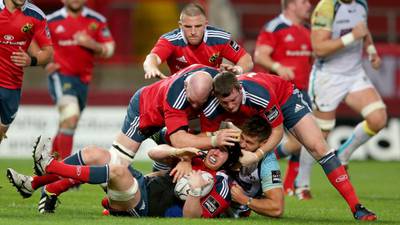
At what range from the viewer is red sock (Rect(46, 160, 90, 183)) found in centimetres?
902

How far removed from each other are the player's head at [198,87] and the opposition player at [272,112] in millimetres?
108

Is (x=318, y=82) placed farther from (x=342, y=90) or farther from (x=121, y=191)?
(x=121, y=191)

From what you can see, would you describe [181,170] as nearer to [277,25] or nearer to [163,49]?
[163,49]

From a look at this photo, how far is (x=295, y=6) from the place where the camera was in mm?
14719

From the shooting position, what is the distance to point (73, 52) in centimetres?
1521

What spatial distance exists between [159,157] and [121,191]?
64 centimetres

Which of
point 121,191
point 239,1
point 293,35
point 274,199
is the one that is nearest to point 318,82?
point 293,35

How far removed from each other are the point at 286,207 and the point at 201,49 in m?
1.96

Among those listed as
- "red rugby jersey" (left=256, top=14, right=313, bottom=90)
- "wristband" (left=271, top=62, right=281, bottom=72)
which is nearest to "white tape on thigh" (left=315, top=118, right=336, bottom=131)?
"wristband" (left=271, top=62, right=281, bottom=72)

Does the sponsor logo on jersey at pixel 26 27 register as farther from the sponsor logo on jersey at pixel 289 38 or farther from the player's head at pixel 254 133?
the sponsor logo on jersey at pixel 289 38

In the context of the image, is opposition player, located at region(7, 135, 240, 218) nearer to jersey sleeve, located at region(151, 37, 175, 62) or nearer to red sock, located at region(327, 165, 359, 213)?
red sock, located at region(327, 165, 359, 213)

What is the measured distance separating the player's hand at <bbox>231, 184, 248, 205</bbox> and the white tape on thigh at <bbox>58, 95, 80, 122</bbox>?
5.27m

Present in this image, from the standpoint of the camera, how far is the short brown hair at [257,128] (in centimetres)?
984

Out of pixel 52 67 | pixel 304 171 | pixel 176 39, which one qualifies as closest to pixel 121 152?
pixel 176 39
